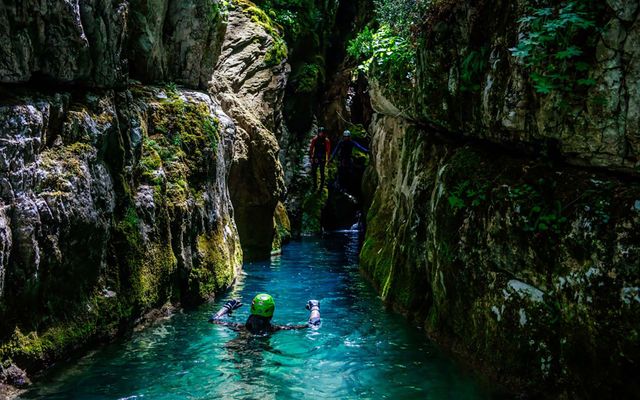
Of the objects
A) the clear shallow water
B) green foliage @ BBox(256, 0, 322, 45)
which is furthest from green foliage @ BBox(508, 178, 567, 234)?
green foliage @ BBox(256, 0, 322, 45)

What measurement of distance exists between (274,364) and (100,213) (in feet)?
10.8

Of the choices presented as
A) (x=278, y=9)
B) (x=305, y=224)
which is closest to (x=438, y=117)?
(x=278, y=9)

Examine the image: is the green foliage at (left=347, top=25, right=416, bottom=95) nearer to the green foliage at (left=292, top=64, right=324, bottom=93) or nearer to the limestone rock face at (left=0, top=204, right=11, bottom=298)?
the limestone rock face at (left=0, top=204, right=11, bottom=298)

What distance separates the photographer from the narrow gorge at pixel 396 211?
5535 millimetres

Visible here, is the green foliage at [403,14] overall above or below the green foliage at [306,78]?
below

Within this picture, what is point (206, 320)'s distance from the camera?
387 inches

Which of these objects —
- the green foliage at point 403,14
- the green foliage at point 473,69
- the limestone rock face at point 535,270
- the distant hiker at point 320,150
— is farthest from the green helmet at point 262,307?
the distant hiker at point 320,150

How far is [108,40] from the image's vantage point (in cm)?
803

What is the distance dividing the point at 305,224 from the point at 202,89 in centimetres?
1724

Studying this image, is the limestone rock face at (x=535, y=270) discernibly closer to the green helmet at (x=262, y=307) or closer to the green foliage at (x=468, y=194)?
the green foliage at (x=468, y=194)

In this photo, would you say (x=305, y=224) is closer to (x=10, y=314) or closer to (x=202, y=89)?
(x=202, y=89)

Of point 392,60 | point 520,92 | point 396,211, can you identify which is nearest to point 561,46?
point 520,92

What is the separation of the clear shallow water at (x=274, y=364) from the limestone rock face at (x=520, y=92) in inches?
127

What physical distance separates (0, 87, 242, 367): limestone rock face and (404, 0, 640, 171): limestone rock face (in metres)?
4.88
